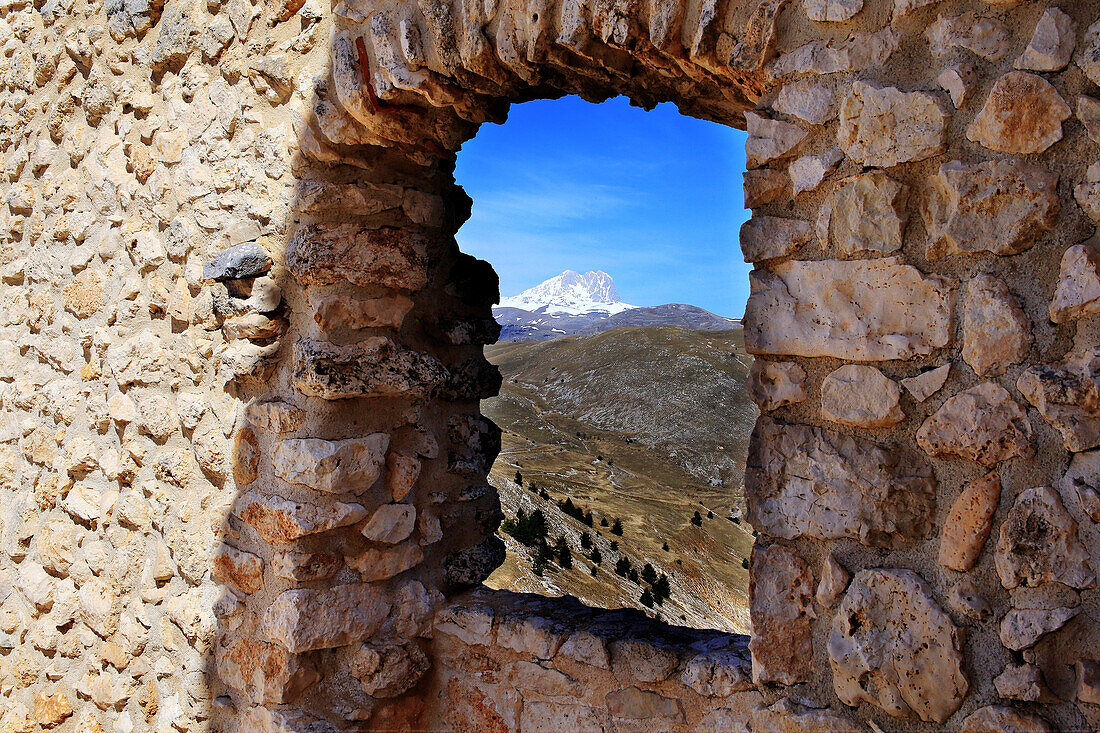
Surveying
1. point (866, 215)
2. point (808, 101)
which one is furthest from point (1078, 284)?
point (808, 101)

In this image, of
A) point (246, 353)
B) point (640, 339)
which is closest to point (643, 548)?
point (246, 353)

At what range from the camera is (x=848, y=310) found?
1.65 metres

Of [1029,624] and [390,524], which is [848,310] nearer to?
[1029,624]

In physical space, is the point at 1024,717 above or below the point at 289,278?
below

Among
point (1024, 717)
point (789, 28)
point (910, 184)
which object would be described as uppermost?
point (789, 28)

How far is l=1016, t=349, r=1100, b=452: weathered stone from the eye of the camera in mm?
1344

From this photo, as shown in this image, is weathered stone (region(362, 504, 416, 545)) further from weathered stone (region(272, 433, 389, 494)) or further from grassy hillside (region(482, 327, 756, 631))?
grassy hillside (region(482, 327, 756, 631))

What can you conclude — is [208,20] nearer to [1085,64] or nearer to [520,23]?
[520,23]

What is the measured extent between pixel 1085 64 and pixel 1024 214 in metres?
0.28

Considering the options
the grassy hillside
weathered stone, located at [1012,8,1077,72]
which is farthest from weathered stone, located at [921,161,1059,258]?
the grassy hillside

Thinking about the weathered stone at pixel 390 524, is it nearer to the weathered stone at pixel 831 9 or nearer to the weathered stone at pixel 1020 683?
the weathered stone at pixel 1020 683

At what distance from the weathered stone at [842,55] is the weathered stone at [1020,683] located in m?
1.26

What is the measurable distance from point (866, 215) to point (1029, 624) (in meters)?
0.87

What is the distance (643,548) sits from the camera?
41.0 feet
